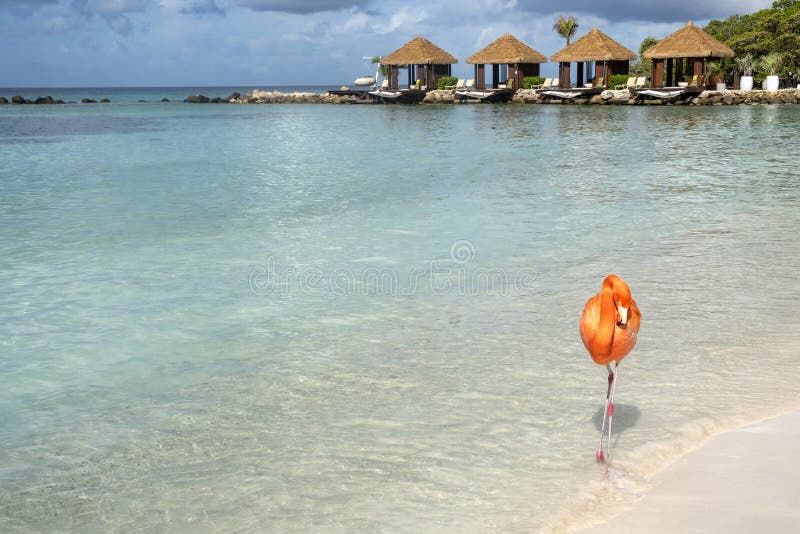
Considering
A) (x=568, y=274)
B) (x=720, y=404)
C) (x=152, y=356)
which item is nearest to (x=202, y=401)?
(x=152, y=356)

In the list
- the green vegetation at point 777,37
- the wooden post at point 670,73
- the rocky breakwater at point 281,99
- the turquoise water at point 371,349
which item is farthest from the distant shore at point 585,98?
the turquoise water at point 371,349

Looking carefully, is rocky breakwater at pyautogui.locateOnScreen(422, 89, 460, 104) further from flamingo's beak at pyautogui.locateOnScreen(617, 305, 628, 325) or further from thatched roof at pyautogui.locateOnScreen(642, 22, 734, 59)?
flamingo's beak at pyautogui.locateOnScreen(617, 305, 628, 325)

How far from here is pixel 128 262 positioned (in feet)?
30.5

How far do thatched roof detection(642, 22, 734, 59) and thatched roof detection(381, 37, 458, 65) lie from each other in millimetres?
17882

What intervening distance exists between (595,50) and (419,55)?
46.9ft

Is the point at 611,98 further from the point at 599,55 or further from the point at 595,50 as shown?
the point at 595,50

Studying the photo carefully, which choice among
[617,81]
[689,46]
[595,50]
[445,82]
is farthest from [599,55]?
[445,82]

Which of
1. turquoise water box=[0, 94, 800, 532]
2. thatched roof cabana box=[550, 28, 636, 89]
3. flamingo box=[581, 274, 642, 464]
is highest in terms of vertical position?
thatched roof cabana box=[550, 28, 636, 89]

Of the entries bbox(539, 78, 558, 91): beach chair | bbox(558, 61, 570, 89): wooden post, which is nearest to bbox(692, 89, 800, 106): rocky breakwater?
bbox(558, 61, 570, 89): wooden post

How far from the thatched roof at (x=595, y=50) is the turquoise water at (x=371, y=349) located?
→ 121ft

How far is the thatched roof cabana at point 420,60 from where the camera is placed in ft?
191

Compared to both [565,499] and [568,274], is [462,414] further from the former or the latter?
[568,274]

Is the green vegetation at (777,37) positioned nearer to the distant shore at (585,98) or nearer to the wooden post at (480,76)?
the distant shore at (585,98)

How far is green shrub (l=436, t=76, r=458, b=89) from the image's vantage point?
2414 inches
